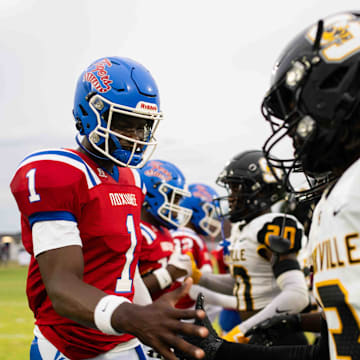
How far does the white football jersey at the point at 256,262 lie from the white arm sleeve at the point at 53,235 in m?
1.97

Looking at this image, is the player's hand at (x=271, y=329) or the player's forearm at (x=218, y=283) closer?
the player's hand at (x=271, y=329)

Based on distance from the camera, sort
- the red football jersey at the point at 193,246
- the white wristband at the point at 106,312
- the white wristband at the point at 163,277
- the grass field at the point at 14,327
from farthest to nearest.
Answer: the grass field at the point at 14,327, the red football jersey at the point at 193,246, the white wristband at the point at 163,277, the white wristband at the point at 106,312

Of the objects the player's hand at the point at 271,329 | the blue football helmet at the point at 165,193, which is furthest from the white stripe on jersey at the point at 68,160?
the blue football helmet at the point at 165,193

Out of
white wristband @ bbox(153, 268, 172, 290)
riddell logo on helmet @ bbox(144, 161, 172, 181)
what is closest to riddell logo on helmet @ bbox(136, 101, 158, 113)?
white wristband @ bbox(153, 268, 172, 290)

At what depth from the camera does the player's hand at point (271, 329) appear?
117 inches

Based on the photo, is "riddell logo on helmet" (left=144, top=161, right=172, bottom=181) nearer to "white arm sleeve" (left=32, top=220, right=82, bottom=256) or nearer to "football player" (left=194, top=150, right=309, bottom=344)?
"football player" (left=194, top=150, right=309, bottom=344)

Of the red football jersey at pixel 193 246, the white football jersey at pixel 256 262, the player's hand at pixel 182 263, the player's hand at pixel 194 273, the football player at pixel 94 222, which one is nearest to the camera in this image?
the football player at pixel 94 222

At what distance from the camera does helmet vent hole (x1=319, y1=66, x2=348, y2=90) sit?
1569 mm

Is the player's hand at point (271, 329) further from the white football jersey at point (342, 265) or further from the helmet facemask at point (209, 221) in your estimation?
the helmet facemask at point (209, 221)

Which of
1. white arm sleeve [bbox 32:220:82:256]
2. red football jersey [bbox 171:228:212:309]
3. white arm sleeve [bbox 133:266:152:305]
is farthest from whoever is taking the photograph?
red football jersey [bbox 171:228:212:309]

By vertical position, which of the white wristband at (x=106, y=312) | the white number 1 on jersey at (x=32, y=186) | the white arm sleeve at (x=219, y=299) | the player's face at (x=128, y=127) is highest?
the player's face at (x=128, y=127)

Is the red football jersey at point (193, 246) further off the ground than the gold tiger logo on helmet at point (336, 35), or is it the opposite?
the gold tiger logo on helmet at point (336, 35)

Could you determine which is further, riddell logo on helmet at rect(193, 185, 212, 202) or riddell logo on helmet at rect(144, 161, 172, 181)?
riddell logo on helmet at rect(193, 185, 212, 202)

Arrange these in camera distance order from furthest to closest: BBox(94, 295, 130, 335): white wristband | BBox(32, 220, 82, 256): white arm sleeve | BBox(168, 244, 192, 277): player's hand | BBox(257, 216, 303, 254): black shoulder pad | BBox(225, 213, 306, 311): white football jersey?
BBox(168, 244, 192, 277): player's hand < BBox(225, 213, 306, 311): white football jersey < BBox(257, 216, 303, 254): black shoulder pad < BBox(32, 220, 82, 256): white arm sleeve < BBox(94, 295, 130, 335): white wristband
